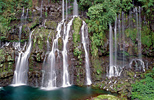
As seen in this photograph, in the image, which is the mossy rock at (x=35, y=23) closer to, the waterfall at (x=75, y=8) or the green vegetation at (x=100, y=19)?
the waterfall at (x=75, y=8)

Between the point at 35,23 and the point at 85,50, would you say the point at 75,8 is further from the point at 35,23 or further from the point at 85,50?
the point at 85,50

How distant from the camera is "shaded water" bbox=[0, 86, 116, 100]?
8477 mm

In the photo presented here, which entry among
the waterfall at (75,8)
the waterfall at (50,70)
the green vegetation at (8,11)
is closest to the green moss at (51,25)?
the waterfall at (50,70)

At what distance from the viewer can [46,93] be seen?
9.23 m

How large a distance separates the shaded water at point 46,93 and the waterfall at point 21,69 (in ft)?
3.25

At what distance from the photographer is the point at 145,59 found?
1379cm

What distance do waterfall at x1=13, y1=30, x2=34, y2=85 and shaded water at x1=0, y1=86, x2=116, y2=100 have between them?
39.0 inches

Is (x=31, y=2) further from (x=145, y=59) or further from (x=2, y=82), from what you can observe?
(x=145, y=59)

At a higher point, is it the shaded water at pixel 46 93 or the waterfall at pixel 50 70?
the waterfall at pixel 50 70

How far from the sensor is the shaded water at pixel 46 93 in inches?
334

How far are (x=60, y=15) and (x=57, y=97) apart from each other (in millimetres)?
Answer: 11563

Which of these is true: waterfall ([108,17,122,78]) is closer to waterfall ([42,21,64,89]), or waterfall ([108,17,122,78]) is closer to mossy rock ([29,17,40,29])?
waterfall ([42,21,64,89])

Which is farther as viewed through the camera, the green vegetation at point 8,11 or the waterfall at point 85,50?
the green vegetation at point 8,11

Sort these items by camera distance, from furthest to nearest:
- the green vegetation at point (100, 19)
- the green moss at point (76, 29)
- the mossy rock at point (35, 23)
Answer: the mossy rock at point (35, 23) < the green vegetation at point (100, 19) < the green moss at point (76, 29)
